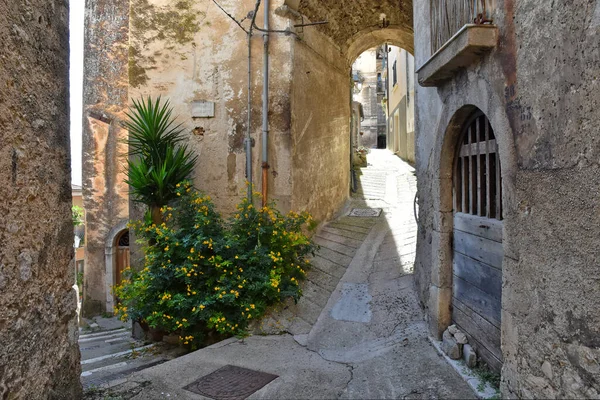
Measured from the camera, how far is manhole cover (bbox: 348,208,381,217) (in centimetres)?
860

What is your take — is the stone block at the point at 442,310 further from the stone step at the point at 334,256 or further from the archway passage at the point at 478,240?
the stone step at the point at 334,256

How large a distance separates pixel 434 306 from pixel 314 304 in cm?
178

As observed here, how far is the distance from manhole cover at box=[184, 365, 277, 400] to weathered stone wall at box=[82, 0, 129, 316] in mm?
9492

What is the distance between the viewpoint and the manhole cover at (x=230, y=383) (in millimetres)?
3553

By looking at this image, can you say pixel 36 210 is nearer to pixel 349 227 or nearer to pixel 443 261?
pixel 443 261

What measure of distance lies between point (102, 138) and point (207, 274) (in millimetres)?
9242

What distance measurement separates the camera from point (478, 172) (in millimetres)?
3686

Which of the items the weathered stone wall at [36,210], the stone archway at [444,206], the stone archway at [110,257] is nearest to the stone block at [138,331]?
the weathered stone wall at [36,210]

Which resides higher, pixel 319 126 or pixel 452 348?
pixel 319 126

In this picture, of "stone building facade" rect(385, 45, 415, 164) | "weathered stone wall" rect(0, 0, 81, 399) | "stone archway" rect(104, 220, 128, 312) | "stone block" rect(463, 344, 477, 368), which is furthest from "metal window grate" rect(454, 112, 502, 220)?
"stone archway" rect(104, 220, 128, 312)

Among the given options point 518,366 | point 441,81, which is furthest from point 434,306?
point 441,81

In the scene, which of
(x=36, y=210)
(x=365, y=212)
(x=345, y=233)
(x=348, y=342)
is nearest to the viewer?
(x=36, y=210)

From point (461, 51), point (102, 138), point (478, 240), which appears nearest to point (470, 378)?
point (478, 240)

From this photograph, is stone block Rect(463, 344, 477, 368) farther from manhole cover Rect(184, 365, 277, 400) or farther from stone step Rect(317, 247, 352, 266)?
stone step Rect(317, 247, 352, 266)
